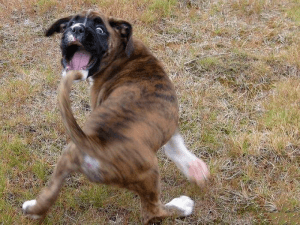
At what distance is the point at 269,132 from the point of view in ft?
13.3

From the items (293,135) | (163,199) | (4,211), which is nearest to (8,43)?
(4,211)

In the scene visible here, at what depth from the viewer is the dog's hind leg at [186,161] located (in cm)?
354

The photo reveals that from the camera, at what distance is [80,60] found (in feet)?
11.1

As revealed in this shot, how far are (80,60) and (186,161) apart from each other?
49.4 inches

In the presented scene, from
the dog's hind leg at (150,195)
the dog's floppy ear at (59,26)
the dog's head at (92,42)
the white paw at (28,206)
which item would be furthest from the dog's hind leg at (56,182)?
the dog's floppy ear at (59,26)

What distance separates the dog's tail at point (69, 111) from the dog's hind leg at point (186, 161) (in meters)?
1.29

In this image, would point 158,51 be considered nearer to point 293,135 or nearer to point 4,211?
point 293,135

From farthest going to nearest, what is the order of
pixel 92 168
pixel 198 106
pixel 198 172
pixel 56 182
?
pixel 198 106
pixel 198 172
pixel 56 182
pixel 92 168

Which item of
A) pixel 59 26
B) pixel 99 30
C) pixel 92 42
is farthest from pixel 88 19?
pixel 59 26

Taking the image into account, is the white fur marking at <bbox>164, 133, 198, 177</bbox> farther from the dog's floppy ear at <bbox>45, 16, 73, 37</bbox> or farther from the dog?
the dog's floppy ear at <bbox>45, 16, 73, 37</bbox>

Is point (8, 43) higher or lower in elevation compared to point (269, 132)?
lower

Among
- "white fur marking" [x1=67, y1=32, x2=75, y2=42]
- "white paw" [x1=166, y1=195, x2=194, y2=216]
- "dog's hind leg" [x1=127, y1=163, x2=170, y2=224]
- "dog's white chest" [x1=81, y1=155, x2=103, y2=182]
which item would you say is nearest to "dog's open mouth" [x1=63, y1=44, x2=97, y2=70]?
"white fur marking" [x1=67, y1=32, x2=75, y2=42]

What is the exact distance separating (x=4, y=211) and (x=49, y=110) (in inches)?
59.7

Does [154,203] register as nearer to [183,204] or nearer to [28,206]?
[183,204]
